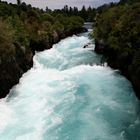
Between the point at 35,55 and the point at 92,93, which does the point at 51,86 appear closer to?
the point at 92,93

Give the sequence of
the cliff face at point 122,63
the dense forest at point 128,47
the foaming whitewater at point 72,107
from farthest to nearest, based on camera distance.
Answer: the dense forest at point 128,47, the cliff face at point 122,63, the foaming whitewater at point 72,107

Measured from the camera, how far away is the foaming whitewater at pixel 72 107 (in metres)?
18.5

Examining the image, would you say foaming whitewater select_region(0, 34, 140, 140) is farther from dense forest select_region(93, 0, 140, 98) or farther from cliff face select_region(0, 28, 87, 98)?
dense forest select_region(93, 0, 140, 98)

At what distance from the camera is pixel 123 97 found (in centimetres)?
2330

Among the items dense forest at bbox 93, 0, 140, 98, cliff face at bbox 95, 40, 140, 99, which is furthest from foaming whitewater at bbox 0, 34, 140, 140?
dense forest at bbox 93, 0, 140, 98

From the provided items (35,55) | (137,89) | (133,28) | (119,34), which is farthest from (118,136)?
(35,55)

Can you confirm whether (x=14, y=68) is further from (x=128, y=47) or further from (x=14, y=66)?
(x=128, y=47)

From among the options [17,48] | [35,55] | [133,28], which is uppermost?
[133,28]

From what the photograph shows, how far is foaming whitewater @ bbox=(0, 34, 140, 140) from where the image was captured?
18469 millimetres

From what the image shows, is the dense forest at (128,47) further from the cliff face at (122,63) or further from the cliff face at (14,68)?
the cliff face at (14,68)

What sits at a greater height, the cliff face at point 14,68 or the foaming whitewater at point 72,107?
the cliff face at point 14,68

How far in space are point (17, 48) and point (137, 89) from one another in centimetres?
1153

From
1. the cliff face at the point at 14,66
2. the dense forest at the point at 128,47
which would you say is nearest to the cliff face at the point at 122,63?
the dense forest at the point at 128,47

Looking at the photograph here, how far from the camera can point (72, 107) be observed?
72.1 feet
